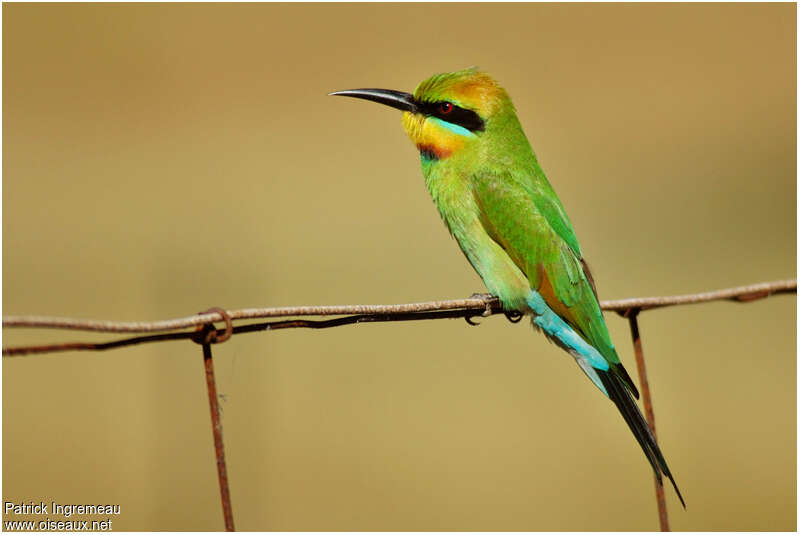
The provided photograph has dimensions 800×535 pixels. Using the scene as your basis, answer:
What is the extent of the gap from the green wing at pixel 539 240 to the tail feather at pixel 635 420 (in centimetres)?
14

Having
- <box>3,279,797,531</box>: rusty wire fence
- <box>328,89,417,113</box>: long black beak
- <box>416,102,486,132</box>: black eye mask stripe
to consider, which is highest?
<box>328,89,417,113</box>: long black beak

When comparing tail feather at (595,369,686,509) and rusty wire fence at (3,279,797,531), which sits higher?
rusty wire fence at (3,279,797,531)

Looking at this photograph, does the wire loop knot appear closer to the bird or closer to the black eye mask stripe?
the bird

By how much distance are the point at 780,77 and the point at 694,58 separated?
2.20 feet

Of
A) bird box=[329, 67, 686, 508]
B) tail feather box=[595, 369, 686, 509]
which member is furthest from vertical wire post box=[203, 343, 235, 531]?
bird box=[329, 67, 686, 508]

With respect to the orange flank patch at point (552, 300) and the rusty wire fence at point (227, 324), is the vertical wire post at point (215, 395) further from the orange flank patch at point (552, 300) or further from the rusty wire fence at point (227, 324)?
the orange flank patch at point (552, 300)

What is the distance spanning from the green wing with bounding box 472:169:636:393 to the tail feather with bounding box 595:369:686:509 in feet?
0.44

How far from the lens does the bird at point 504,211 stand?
6.94 ft

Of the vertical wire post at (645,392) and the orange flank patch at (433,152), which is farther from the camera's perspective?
the orange flank patch at (433,152)

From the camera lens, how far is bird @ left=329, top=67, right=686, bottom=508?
6.94 feet

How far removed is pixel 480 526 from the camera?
3.64 m

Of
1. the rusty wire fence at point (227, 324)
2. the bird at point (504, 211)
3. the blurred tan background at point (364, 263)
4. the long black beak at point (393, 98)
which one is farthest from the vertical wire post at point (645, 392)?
the blurred tan background at point (364, 263)

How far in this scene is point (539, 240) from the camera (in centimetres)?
221

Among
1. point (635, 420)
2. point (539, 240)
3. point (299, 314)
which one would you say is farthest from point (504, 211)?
point (299, 314)
